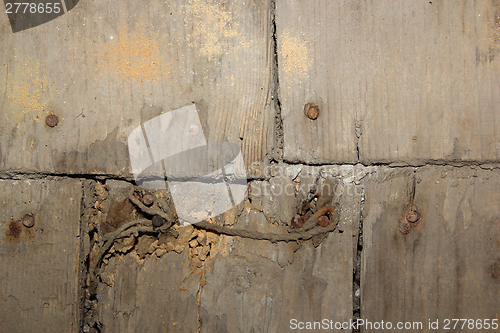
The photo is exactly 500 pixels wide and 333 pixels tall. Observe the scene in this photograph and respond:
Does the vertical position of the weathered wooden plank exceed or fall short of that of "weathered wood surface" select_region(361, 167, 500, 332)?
it exceeds it

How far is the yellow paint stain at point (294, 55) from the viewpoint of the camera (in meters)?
1.18

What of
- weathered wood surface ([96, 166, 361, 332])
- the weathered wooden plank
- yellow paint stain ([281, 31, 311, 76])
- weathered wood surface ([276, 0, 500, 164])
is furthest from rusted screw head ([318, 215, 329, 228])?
yellow paint stain ([281, 31, 311, 76])

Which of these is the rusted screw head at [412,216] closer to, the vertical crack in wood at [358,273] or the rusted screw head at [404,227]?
the rusted screw head at [404,227]

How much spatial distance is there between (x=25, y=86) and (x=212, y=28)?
2.46 feet

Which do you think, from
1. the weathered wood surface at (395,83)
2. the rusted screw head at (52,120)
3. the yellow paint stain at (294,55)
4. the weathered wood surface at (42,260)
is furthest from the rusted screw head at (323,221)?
the rusted screw head at (52,120)

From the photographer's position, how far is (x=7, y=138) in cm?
121

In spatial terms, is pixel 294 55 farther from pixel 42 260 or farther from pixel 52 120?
pixel 42 260

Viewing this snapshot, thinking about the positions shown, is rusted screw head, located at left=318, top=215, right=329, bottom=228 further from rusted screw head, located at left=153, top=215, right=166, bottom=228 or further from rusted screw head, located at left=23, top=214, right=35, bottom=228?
rusted screw head, located at left=23, top=214, right=35, bottom=228

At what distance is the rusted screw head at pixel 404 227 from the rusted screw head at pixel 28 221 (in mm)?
1383

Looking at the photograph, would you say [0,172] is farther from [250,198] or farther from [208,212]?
[250,198]

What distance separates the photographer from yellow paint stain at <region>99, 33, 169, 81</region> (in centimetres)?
120

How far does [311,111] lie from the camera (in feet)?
3.84

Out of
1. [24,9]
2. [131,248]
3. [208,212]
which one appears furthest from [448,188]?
[24,9]

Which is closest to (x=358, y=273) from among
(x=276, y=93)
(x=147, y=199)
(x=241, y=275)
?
(x=241, y=275)
